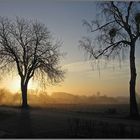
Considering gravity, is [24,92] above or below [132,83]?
below

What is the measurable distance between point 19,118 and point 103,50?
4.73m

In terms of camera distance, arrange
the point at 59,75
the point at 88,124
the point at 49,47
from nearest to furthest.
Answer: the point at 88,124 → the point at 59,75 → the point at 49,47

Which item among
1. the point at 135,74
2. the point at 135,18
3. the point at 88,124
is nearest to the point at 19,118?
the point at 88,124

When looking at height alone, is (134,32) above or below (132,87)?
above

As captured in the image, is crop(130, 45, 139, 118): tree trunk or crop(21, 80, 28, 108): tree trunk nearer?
crop(130, 45, 139, 118): tree trunk

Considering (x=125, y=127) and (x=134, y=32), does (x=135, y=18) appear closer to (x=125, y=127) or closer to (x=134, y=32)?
(x=134, y=32)

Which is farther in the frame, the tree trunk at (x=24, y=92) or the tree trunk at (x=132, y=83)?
the tree trunk at (x=24, y=92)

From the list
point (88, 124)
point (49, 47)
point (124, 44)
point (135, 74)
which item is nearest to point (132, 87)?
point (135, 74)

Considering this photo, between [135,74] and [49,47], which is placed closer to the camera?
[135,74]

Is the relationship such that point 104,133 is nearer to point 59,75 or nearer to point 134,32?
point 134,32

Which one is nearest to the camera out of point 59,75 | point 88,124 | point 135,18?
point 88,124

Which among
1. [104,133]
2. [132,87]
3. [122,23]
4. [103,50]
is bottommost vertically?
[104,133]

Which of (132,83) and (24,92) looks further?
(24,92)

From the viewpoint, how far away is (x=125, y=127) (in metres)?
10.8
